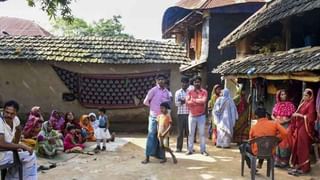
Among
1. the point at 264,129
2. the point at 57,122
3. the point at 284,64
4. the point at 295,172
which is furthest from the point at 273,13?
the point at 57,122

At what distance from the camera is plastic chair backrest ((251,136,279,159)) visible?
733 cm

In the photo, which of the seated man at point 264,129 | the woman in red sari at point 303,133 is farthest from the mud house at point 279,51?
the seated man at point 264,129

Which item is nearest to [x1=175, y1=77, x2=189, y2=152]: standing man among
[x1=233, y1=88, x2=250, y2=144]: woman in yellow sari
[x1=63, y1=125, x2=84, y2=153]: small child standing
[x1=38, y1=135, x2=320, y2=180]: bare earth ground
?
[x1=38, y1=135, x2=320, y2=180]: bare earth ground

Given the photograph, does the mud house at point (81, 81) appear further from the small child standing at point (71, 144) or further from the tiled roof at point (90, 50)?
the small child standing at point (71, 144)

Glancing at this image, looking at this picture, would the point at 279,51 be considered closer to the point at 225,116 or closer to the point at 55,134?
the point at 225,116

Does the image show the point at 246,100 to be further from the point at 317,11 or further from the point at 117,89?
the point at 117,89

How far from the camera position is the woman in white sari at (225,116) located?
39.9 ft

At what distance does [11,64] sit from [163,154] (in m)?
8.33

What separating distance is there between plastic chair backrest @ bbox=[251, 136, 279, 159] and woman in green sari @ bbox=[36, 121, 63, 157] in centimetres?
466

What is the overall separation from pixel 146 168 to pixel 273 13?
5.93 metres

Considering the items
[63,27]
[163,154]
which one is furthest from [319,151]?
[63,27]

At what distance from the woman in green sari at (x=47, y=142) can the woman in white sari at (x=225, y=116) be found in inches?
169

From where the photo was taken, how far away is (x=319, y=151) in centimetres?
890

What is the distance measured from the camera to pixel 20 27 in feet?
89.1
